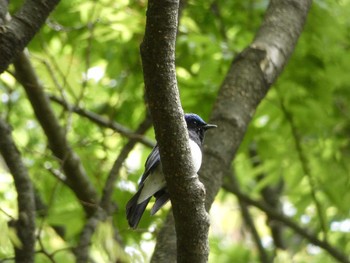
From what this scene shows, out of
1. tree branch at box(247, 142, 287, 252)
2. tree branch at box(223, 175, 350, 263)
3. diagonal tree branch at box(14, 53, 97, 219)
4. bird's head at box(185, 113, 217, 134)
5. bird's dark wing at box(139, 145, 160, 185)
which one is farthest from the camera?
tree branch at box(247, 142, 287, 252)

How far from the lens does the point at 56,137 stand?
5.42m

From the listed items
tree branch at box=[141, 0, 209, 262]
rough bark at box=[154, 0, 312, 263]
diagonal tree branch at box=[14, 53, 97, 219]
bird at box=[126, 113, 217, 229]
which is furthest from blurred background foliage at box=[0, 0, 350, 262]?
tree branch at box=[141, 0, 209, 262]

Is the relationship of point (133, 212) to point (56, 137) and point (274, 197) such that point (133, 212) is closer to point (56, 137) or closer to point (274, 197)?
point (56, 137)

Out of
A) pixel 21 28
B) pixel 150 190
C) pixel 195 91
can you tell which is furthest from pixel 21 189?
pixel 195 91

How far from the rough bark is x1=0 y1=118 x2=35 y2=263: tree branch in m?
0.93

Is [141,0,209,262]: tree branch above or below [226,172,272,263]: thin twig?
below

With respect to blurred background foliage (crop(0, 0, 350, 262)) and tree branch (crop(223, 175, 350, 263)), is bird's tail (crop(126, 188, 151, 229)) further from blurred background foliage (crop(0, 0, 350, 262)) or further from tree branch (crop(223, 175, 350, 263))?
tree branch (crop(223, 175, 350, 263))

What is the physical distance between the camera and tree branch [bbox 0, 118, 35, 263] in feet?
15.1

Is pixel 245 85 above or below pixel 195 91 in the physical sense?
below

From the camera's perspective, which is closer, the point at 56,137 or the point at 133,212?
the point at 133,212

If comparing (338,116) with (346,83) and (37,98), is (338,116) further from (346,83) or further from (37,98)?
(37,98)

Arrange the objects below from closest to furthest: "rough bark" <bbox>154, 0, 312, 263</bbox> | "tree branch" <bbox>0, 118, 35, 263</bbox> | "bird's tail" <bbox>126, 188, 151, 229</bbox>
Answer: "bird's tail" <bbox>126, 188, 151, 229</bbox> < "rough bark" <bbox>154, 0, 312, 263</bbox> < "tree branch" <bbox>0, 118, 35, 263</bbox>

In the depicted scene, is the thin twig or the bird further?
the thin twig

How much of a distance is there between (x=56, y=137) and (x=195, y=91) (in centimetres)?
114
